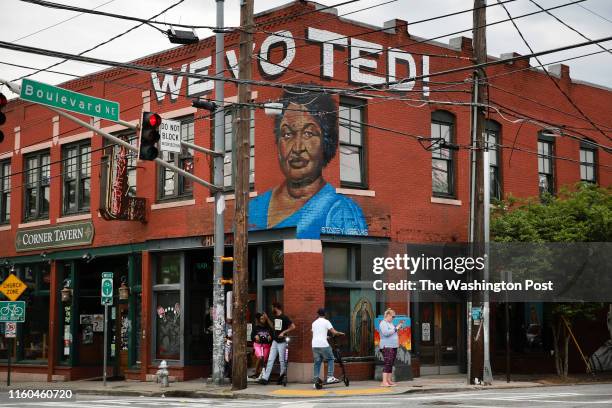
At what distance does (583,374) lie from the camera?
28891 millimetres

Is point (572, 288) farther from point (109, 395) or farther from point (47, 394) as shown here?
point (47, 394)

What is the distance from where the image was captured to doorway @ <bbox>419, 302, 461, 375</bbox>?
87.1 feet

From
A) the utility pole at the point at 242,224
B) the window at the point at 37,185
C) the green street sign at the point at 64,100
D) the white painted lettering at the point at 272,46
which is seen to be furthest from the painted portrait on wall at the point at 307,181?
the window at the point at 37,185

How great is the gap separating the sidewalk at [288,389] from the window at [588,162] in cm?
958

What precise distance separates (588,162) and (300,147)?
489 inches

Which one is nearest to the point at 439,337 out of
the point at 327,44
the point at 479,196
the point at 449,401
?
the point at 479,196

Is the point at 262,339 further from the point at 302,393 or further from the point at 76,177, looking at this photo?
the point at 76,177

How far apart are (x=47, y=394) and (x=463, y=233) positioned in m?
12.4

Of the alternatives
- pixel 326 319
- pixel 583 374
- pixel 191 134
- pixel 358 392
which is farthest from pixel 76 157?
pixel 583 374

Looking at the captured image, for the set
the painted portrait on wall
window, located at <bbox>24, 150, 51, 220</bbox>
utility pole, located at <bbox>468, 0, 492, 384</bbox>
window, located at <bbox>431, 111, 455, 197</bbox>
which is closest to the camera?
utility pole, located at <bbox>468, 0, 492, 384</bbox>

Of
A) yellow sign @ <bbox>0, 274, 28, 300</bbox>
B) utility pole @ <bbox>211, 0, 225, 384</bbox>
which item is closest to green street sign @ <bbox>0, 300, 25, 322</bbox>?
yellow sign @ <bbox>0, 274, 28, 300</bbox>

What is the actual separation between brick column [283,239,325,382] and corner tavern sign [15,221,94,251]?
9237 millimetres

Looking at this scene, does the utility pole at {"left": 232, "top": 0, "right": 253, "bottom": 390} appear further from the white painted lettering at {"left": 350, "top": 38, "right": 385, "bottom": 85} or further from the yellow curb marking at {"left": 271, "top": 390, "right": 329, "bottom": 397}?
the white painted lettering at {"left": 350, "top": 38, "right": 385, "bottom": 85}

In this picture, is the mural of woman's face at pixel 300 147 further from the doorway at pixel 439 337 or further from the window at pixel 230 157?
the doorway at pixel 439 337
